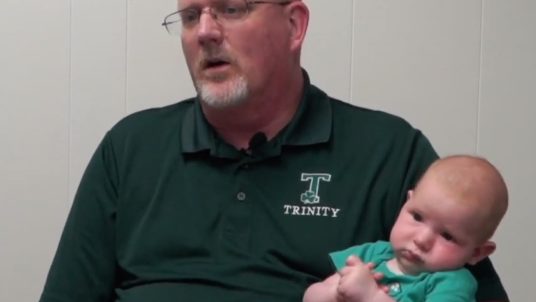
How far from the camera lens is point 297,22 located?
4.85ft

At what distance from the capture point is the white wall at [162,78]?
5.69ft

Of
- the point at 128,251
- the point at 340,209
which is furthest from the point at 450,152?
the point at 128,251

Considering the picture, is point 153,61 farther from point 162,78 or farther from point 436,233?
point 436,233

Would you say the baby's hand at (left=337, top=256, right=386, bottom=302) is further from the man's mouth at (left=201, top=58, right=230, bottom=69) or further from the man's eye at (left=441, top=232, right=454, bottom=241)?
the man's mouth at (left=201, top=58, right=230, bottom=69)

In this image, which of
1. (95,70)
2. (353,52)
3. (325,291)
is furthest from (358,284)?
(95,70)

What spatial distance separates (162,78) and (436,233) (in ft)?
2.74

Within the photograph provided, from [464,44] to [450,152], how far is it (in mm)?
250

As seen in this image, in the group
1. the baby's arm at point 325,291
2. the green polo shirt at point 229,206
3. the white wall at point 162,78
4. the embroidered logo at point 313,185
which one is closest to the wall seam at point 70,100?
the white wall at point 162,78

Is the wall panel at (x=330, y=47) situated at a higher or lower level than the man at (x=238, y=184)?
higher

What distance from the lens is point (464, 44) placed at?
177cm

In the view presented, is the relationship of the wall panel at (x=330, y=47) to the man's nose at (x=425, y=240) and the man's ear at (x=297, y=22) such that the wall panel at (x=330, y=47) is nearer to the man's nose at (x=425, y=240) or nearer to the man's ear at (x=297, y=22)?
the man's ear at (x=297, y=22)

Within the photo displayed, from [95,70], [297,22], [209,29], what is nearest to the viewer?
[209,29]

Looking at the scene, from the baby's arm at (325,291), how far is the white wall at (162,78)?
65 centimetres

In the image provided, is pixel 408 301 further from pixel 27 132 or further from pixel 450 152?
pixel 27 132
